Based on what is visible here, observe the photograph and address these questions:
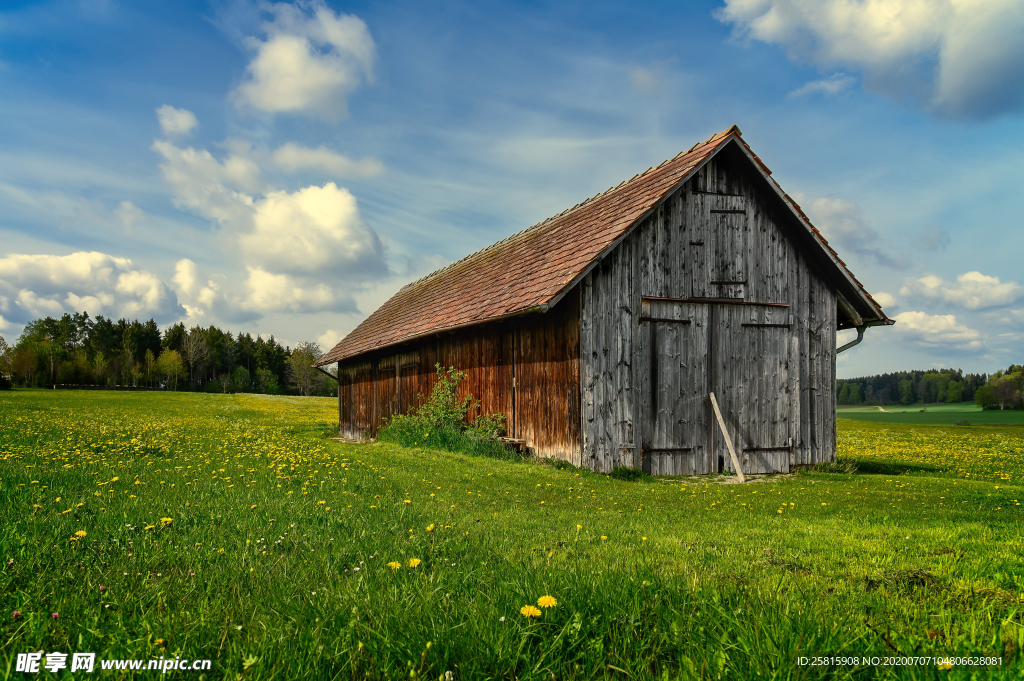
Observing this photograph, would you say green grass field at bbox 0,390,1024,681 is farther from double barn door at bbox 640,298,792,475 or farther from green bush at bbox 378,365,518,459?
green bush at bbox 378,365,518,459

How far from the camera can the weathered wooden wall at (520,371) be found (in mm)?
11453

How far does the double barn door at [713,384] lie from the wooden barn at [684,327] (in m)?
0.03

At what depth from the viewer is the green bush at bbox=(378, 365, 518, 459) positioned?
43.1 feet

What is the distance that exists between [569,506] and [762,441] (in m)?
6.63

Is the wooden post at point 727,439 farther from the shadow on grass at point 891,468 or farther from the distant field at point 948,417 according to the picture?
the distant field at point 948,417

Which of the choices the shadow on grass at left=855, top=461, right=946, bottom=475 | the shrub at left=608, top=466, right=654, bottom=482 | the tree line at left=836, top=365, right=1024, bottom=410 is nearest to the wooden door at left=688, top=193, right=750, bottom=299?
the shrub at left=608, top=466, right=654, bottom=482

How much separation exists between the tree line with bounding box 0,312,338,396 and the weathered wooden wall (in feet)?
214

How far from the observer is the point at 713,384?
11.9 meters

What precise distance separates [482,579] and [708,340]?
385 inches

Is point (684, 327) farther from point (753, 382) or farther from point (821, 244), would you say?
point (821, 244)

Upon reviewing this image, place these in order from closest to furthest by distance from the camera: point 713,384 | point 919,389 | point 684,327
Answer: point 684,327, point 713,384, point 919,389

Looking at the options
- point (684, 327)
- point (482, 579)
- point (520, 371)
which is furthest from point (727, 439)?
Answer: point (482, 579)

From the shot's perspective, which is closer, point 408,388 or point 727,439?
point 727,439

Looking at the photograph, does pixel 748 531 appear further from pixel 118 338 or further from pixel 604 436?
pixel 118 338
